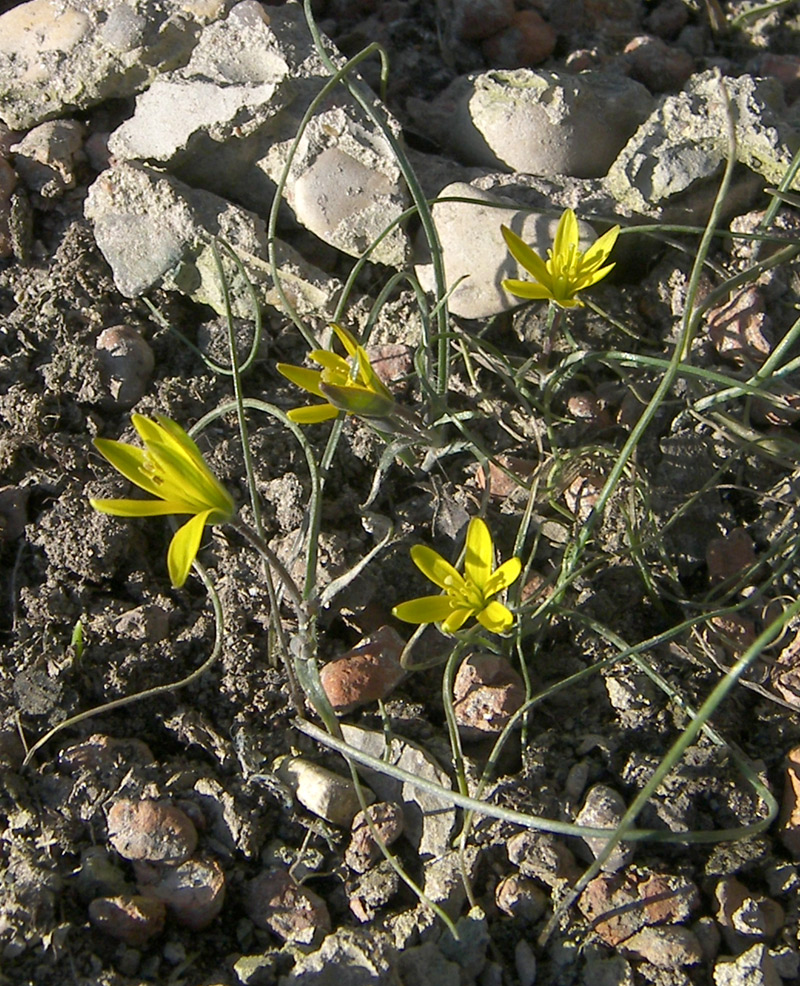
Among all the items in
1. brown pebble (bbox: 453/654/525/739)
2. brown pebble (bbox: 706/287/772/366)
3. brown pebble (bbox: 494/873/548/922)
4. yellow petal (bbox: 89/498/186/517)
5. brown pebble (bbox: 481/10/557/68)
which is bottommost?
brown pebble (bbox: 494/873/548/922)

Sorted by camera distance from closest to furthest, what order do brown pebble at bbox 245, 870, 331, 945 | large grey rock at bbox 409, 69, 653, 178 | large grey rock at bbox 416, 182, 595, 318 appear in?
brown pebble at bbox 245, 870, 331, 945, large grey rock at bbox 416, 182, 595, 318, large grey rock at bbox 409, 69, 653, 178

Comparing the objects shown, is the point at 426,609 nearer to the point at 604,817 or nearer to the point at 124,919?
the point at 604,817

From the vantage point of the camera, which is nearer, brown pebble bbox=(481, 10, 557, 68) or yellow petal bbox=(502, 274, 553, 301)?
yellow petal bbox=(502, 274, 553, 301)

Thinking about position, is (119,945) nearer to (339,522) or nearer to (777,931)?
(339,522)

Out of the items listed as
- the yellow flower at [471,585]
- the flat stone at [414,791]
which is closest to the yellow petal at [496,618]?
the yellow flower at [471,585]

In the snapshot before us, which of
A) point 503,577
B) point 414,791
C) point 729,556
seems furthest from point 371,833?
point 729,556

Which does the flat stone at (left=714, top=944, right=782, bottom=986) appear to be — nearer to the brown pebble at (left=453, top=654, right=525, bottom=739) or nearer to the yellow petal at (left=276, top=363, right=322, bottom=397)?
the brown pebble at (left=453, top=654, right=525, bottom=739)

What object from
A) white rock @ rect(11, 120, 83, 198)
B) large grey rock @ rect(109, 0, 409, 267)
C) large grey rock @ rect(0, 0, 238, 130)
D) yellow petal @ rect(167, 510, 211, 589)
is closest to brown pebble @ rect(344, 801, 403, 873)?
yellow petal @ rect(167, 510, 211, 589)
